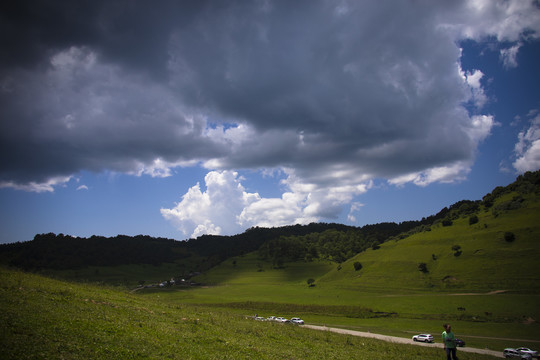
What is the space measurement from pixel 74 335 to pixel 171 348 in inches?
231

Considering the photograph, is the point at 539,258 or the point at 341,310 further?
the point at 539,258

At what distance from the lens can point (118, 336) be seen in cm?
1872

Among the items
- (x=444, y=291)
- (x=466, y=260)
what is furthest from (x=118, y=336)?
(x=466, y=260)

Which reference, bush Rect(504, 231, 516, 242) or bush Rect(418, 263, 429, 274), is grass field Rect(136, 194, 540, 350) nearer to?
bush Rect(418, 263, 429, 274)

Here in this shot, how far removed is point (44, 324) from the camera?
1819cm

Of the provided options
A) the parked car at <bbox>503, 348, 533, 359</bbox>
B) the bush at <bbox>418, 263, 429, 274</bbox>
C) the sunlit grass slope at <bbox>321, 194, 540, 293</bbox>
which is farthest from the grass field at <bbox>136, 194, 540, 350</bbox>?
the parked car at <bbox>503, 348, 533, 359</bbox>

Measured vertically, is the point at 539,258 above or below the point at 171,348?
below

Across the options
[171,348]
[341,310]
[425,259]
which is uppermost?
[171,348]

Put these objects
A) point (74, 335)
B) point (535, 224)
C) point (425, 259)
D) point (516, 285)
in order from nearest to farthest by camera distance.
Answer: point (74, 335), point (516, 285), point (535, 224), point (425, 259)

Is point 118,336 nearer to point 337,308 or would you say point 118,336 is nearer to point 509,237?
point 337,308

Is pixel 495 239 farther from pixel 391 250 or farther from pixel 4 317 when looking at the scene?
pixel 4 317

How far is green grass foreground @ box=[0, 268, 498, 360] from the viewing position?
1564 centimetres

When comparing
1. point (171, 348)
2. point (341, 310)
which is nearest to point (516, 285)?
point (341, 310)

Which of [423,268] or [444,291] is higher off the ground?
[423,268]
